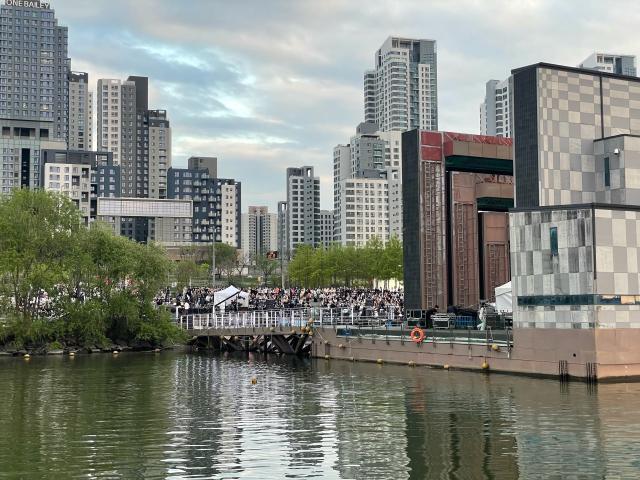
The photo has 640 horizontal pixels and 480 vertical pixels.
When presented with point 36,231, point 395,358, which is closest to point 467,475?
point 395,358

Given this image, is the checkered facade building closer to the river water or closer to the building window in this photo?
the building window

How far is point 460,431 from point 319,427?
5.20 m

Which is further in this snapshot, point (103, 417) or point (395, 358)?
point (395, 358)

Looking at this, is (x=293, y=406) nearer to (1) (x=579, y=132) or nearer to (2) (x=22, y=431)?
(2) (x=22, y=431)

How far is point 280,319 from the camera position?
2800 inches

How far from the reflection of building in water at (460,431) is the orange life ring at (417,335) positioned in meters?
10.6

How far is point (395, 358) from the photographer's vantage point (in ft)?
193

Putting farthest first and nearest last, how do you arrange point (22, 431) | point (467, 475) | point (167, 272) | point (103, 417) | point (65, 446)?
1. point (167, 272)
2. point (103, 417)
3. point (22, 431)
4. point (65, 446)
5. point (467, 475)

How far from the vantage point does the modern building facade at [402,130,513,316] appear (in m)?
69.1

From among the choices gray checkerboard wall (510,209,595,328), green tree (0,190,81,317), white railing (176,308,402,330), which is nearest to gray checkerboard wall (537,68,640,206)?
gray checkerboard wall (510,209,595,328)

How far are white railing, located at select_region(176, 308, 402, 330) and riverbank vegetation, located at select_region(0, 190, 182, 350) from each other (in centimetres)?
320

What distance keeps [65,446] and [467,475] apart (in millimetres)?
13207

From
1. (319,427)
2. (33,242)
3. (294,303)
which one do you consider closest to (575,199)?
(294,303)

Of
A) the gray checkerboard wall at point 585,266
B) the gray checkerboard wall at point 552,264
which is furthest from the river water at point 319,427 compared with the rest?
the gray checkerboard wall at point 585,266
